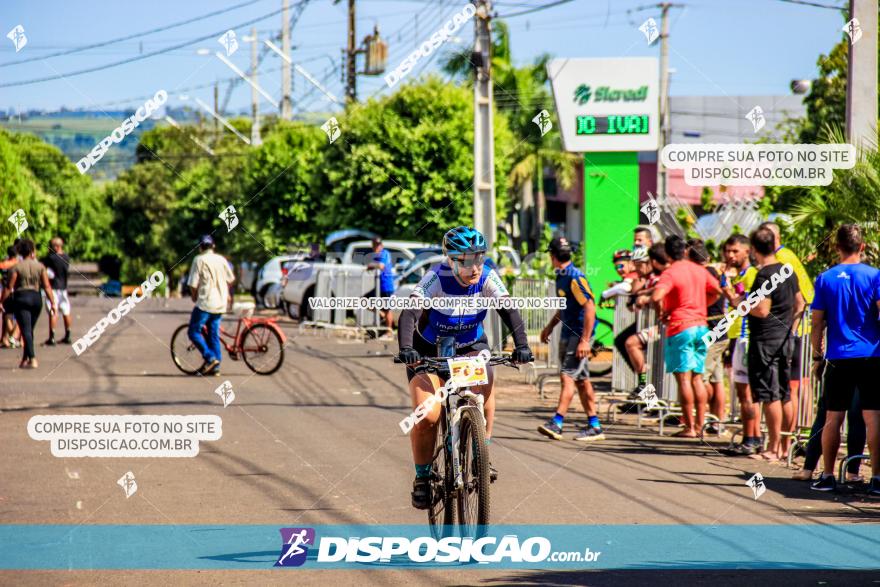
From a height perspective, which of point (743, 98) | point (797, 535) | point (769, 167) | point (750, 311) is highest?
point (743, 98)

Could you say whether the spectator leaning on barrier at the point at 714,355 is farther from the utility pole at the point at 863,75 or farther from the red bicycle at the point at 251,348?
the red bicycle at the point at 251,348

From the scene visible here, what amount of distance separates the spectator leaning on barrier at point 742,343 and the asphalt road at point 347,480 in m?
0.35

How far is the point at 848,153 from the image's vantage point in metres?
12.9

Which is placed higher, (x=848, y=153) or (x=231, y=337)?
(x=848, y=153)

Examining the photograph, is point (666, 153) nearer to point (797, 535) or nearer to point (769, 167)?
point (769, 167)

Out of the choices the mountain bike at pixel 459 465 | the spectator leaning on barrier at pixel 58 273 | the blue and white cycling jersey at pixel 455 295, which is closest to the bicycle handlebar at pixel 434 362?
the mountain bike at pixel 459 465

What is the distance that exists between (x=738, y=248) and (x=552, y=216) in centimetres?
5455

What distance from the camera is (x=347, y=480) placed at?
31.9ft

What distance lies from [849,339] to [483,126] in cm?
1138

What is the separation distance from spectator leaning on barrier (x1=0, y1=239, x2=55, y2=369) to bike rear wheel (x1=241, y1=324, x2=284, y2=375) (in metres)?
3.36

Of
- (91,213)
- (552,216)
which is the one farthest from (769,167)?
(91,213)

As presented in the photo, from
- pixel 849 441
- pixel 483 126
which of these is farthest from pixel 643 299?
pixel 483 126

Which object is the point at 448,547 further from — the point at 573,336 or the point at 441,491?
the point at 573,336

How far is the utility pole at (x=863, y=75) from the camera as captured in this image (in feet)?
44.1
